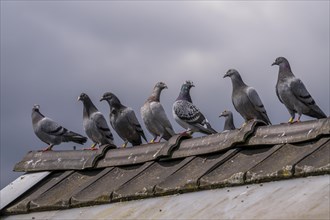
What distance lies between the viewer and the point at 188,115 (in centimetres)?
1421

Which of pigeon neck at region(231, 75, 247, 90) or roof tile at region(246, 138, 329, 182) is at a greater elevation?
pigeon neck at region(231, 75, 247, 90)

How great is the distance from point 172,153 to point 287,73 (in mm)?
4809

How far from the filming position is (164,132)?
13.8m

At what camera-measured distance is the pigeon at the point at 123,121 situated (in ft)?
43.1

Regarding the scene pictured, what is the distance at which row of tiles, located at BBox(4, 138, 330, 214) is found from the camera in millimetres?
6480

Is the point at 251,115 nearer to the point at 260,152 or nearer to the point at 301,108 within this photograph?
the point at 301,108

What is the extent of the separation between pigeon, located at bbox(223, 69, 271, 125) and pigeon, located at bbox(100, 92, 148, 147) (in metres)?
1.66

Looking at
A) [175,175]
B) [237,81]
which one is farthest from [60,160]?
[237,81]

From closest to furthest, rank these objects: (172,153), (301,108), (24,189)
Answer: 1. (172,153)
2. (24,189)
3. (301,108)

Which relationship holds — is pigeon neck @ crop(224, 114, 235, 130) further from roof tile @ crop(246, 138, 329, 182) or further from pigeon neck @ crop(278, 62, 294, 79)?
roof tile @ crop(246, 138, 329, 182)

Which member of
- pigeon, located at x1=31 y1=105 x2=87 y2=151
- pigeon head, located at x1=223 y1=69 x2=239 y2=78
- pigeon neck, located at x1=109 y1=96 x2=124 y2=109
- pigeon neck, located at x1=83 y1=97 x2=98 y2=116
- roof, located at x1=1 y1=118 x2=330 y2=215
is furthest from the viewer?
pigeon, located at x1=31 y1=105 x2=87 y2=151

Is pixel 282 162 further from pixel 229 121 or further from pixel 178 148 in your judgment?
pixel 229 121

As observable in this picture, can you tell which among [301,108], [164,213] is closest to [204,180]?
[164,213]

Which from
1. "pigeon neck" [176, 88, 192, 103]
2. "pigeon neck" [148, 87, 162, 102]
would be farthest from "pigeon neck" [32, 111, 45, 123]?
"pigeon neck" [176, 88, 192, 103]
